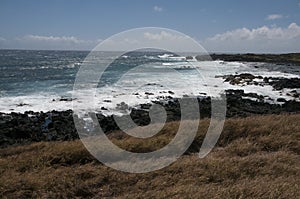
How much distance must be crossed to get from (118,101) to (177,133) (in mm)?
16666

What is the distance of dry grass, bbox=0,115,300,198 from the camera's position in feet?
14.8

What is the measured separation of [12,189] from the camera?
4969 mm

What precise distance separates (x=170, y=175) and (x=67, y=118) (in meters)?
14.3

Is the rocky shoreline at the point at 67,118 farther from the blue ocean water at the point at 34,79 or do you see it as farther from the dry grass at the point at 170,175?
the blue ocean water at the point at 34,79

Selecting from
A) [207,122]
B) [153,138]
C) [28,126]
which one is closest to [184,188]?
[153,138]

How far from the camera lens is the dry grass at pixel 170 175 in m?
4.50

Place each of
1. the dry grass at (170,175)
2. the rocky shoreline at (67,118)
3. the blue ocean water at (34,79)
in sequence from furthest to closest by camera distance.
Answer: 1. the blue ocean water at (34,79)
2. the rocky shoreline at (67,118)
3. the dry grass at (170,175)

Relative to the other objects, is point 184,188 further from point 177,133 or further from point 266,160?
point 177,133

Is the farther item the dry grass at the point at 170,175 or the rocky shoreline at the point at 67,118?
the rocky shoreline at the point at 67,118

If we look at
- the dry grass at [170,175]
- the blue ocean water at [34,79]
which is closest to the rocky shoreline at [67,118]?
the dry grass at [170,175]

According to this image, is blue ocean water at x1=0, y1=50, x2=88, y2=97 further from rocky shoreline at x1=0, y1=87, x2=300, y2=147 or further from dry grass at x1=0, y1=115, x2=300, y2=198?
dry grass at x1=0, y1=115, x2=300, y2=198

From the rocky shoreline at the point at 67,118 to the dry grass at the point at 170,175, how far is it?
7.13 meters

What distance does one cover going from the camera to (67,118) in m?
18.8

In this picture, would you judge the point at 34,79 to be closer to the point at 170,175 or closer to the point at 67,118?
the point at 67,118
